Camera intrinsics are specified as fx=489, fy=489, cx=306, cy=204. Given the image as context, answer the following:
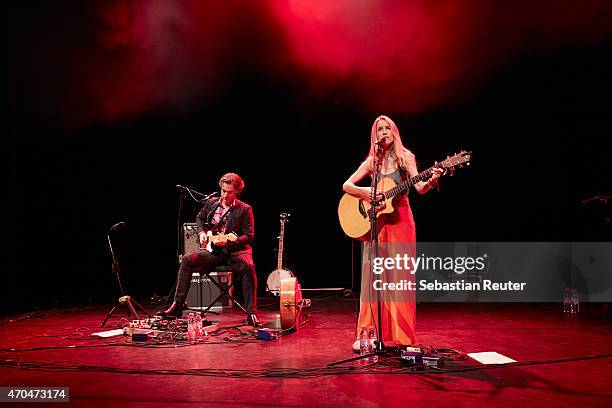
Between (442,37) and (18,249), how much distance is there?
299 inches

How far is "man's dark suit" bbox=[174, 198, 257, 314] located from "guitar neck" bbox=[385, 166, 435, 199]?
7.02 ft

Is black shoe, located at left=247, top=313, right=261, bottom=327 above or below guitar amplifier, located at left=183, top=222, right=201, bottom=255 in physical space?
below

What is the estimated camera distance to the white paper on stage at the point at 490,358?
12.0 feet

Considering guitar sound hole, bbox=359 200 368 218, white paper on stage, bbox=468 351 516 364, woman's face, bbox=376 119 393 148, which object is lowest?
white paper on stage, bbox=468 351 516 364

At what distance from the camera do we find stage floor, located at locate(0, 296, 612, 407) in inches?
112

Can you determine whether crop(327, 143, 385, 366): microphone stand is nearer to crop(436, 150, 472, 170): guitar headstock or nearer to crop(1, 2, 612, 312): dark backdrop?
crop(436, 150, 472, 170): guitar headstock

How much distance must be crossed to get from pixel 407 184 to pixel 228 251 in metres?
2.49

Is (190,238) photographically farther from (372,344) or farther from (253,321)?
(372,344)

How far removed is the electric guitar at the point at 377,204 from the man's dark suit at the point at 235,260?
155 centimetres

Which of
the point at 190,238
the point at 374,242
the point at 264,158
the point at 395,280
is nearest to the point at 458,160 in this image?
the point at 374,242

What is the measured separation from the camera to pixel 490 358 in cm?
377

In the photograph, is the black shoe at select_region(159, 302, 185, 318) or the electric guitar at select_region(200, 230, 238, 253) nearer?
the black shoe at select_region(159, 302, 185, 318)

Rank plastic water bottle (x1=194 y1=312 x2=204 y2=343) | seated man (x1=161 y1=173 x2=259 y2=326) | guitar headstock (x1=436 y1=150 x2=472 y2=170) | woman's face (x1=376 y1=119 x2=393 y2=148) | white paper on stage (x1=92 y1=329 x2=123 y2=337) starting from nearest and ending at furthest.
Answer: guitar headstock (x1=436 y1=150 x2=472 y2=170), woman's face (x1=376 y1=119 x2=393 y2=148), plastic water bottle (x1=194 y1=312 x2=204 y2=343), white paper on stage (x1=92 y1=329 x2=123 y2=337), seated man (x1=161 y1=173 x2=259 y2=326)

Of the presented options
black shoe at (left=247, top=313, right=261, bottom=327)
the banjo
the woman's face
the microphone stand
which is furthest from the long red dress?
the banjo
